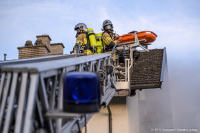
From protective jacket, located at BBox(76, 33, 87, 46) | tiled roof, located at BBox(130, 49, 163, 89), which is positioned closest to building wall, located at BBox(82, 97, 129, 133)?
tiled roof, located at BBox(130, 49, 163, 89)

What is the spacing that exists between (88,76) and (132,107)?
7408 millimetres

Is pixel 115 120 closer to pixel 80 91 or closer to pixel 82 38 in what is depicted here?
pixel 82 38

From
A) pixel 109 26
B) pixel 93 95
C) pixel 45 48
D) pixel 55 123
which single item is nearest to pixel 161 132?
pixel 109 26

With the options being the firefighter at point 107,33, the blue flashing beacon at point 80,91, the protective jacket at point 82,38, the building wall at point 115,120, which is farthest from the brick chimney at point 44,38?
the blue flashing beacon at point 80,91

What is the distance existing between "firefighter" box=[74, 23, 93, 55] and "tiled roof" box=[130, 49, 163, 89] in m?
2.09

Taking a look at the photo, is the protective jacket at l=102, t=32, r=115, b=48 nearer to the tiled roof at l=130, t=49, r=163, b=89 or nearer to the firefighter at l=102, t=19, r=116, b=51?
the firefighter at l=102, t=19, r=116, b=51

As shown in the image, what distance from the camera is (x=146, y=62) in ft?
33.8

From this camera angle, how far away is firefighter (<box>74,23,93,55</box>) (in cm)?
790

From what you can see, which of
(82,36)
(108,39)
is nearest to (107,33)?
(108,39)

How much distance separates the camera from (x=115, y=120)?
800cm

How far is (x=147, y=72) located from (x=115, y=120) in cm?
238

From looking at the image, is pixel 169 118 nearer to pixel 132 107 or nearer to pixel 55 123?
pixel 132 107

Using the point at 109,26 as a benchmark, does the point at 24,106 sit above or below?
below

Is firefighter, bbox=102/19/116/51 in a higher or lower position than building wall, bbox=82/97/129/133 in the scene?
higher
